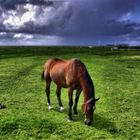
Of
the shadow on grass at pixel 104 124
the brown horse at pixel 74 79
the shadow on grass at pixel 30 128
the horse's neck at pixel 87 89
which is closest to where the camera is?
the shadow on grass at pixel 30 128

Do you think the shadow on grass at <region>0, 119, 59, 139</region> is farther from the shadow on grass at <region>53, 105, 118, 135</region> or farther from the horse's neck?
the horse's neck

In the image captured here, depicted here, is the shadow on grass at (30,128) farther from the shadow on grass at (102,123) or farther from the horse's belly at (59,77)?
the horse's belly at (59,77)

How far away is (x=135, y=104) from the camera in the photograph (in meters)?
21.2

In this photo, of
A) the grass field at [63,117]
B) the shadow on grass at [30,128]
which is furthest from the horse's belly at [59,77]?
the shadow on grass at [30,128]

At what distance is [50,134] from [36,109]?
4.46m

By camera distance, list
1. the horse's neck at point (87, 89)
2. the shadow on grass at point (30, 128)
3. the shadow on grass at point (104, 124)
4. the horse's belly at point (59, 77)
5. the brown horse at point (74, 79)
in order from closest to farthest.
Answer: the shadow on grass at point (30, 128) < the brown horse at point (74, 79) < the horse's neck at point (87, 89) < the shadow on grass at point (104, 124) < the horse's belly at point (59, 77)

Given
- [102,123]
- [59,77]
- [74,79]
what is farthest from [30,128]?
[102,123]

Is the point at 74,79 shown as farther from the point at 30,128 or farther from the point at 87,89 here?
the point at 30,128

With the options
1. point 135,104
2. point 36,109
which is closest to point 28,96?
point 36,109

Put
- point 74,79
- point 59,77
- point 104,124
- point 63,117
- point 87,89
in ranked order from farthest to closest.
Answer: point 59,77 < point 63,117 < point 104,124 < point 74,79 < point 87,89

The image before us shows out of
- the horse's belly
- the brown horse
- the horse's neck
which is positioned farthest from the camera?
the horse's belly

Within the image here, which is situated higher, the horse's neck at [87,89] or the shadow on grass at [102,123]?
the horse's neck at [87,89]

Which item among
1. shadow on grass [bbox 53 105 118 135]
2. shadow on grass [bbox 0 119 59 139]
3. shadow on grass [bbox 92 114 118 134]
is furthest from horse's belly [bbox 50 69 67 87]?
A: shadow on grass [bbox 92 114 118 134]

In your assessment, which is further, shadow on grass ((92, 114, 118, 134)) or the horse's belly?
the horse's belly
